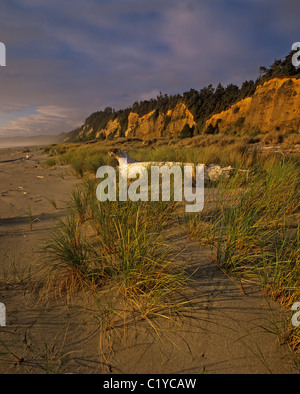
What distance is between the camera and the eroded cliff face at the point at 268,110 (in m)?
17.6

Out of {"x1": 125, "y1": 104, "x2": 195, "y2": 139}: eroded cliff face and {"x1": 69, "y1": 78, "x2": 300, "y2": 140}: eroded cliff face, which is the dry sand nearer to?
{"x1": 69, "y1": 78, "x2": 300, "y2": 140}: eroded cliff face

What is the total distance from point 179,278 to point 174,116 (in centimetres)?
3367

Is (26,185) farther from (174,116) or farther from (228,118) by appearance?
(174,116)

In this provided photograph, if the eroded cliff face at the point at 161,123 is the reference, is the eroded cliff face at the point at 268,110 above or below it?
below

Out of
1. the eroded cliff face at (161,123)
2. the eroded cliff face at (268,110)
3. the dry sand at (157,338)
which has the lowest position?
the dry sand at (157,338)

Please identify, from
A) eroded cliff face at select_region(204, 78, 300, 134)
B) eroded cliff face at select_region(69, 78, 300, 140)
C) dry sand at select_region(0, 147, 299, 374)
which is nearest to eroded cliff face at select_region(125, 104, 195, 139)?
eroded cliff face at select_region(69, 78, 300, 140)

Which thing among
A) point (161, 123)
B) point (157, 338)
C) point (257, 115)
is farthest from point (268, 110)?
point (157, 338)

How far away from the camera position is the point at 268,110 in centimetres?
1917

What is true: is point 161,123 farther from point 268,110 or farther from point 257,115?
point 268,110

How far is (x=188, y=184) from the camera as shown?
3938 millimetres

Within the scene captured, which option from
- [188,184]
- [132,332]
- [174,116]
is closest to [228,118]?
[174,116]

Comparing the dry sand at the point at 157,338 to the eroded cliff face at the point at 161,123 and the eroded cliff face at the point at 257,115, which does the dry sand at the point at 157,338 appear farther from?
the eroded cliff face at the point at 161,123

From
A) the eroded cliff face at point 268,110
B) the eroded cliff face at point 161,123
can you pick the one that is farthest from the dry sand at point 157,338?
the eroded cliff face at point 161,123

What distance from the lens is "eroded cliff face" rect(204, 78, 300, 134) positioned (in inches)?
695
